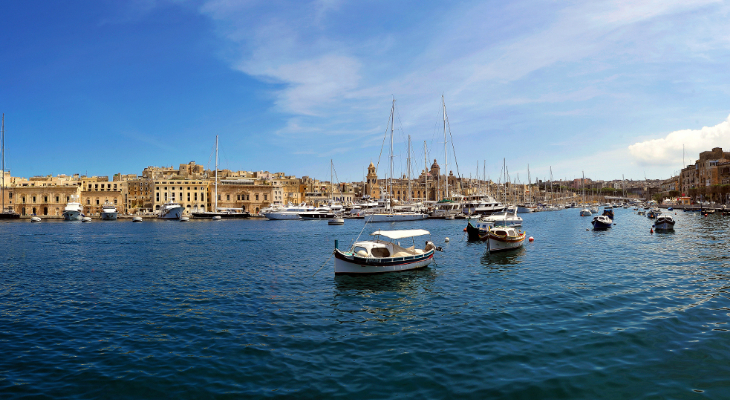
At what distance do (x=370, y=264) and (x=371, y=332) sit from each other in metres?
9.74

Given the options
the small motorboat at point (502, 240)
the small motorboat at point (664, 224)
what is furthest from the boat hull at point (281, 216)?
the small motorboat at point (664, 224)

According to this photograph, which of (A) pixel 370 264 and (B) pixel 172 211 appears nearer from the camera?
(A) pixel 370 264

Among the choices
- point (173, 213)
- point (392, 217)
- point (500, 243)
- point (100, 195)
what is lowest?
point (500, 243)

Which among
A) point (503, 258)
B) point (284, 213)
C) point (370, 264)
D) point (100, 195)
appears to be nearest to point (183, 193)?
point (100, 195)

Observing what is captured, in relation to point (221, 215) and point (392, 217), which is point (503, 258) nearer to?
point (392, 217)

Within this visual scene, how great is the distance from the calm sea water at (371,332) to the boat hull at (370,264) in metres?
0.52

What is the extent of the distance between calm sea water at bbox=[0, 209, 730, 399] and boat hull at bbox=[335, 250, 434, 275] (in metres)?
0.52

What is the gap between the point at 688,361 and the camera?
36.1 feet

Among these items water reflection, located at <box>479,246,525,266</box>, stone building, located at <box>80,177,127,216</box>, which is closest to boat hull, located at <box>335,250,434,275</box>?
water reflection, located at <box>479,246,525,266</box>

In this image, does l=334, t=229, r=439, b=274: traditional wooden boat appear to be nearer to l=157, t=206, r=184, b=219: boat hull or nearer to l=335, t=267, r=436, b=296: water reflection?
l=335, t=267, r=436, b=296: water reflection

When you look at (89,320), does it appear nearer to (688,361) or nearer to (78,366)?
(78,366)

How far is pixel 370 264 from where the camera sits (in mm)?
23438

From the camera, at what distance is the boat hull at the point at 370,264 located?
2306 cm

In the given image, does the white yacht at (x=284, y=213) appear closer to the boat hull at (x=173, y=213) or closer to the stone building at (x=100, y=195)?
the boat hull at (x=173, y=213)
